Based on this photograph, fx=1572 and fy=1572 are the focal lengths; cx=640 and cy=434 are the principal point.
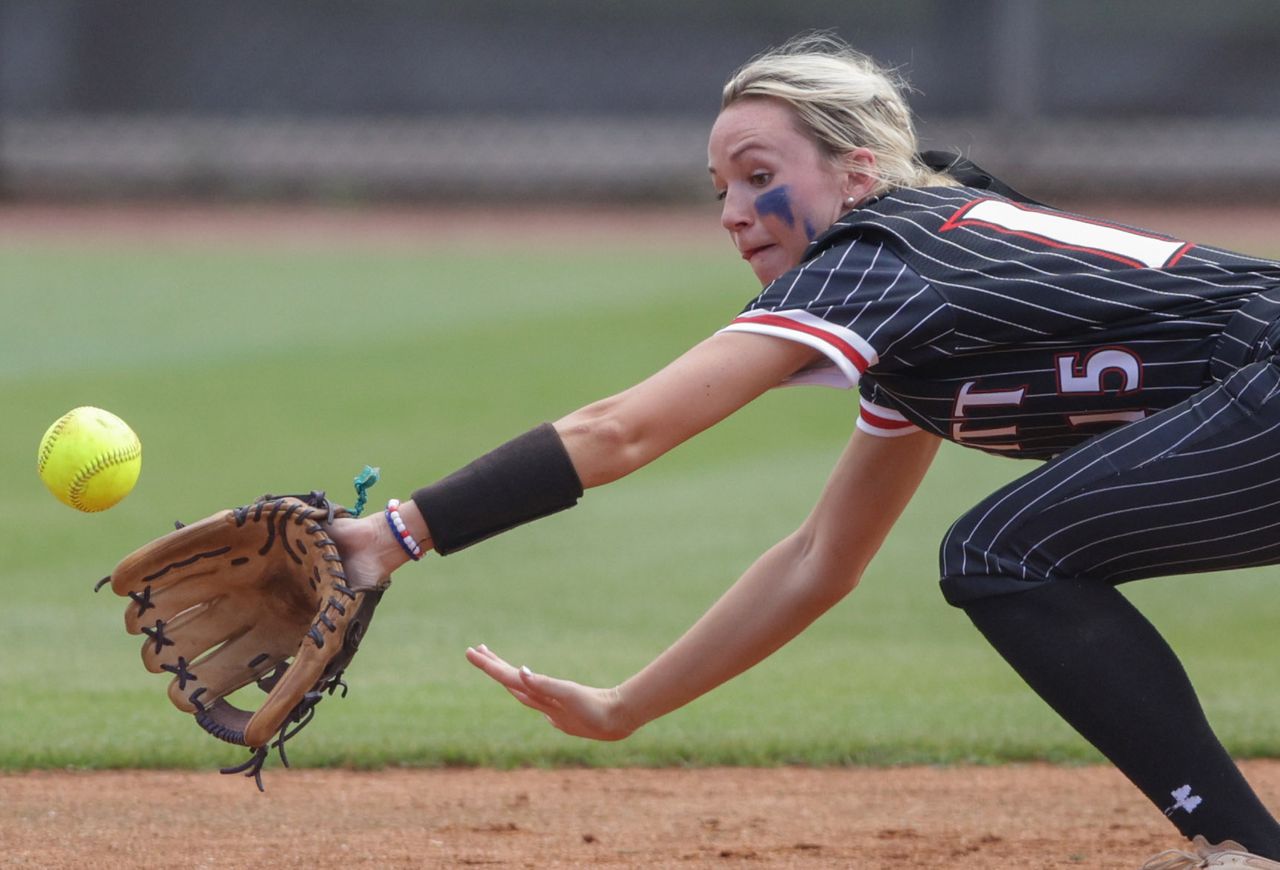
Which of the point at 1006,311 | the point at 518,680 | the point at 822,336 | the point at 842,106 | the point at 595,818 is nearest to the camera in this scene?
the point at 822,336

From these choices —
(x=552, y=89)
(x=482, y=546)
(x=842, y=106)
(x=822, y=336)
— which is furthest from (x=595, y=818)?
(x=552, y=89)

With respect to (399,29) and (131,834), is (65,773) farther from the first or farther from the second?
(399,29)

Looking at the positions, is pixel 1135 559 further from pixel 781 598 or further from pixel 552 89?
pixel 552 89

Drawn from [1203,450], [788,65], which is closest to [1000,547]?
[1203,450]

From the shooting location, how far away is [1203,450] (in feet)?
7.86

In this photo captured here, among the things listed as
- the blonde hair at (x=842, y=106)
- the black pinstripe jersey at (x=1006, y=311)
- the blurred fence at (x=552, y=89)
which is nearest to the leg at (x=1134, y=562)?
the black pinstripe jersey at (x=1006, y=311)

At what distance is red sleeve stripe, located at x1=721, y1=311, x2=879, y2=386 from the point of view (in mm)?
2363

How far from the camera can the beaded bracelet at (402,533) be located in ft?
7.93

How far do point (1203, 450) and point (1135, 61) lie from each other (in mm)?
21386

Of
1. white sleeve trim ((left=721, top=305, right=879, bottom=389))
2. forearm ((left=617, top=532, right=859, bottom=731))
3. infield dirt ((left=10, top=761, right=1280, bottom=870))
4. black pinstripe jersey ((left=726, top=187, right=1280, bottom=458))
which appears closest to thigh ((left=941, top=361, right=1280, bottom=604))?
black pinstripe jersey ((left=726, top=187, right=1280, bottom=458))

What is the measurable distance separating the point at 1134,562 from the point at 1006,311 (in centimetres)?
44

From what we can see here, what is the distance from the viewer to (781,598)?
10.3 feet

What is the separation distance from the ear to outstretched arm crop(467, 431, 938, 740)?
0.52 m

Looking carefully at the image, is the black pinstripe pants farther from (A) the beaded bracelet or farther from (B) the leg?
(A) the beaded bracelet
